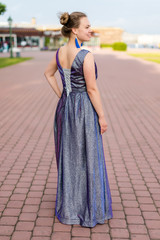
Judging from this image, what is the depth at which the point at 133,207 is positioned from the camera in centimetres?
296

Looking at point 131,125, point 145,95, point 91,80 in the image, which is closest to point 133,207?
point 91,80

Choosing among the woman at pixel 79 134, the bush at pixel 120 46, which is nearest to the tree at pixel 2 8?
the woman at pixel 79 134

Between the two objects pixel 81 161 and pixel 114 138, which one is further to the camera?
pixel 114 138

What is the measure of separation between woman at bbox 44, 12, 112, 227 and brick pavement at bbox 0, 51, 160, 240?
8.1 inches

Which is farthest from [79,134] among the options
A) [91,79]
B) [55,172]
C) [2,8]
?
[2,8]

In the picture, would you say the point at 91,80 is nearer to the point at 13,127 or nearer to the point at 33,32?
the point at 13,127

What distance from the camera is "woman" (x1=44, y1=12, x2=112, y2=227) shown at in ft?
7.32

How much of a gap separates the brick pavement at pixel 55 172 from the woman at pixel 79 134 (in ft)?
0.68

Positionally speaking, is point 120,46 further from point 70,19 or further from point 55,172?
point 70,19

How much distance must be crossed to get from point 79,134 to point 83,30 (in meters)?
0.86

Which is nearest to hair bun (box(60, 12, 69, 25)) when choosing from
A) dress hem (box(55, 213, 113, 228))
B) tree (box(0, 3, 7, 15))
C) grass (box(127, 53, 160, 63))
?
dress hem (box(55, 213, 113, 228))

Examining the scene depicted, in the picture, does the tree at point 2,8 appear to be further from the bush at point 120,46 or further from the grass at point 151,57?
the bush at point 120,46

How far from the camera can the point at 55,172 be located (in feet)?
12.3

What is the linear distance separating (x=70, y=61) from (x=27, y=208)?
1613 millimetres
